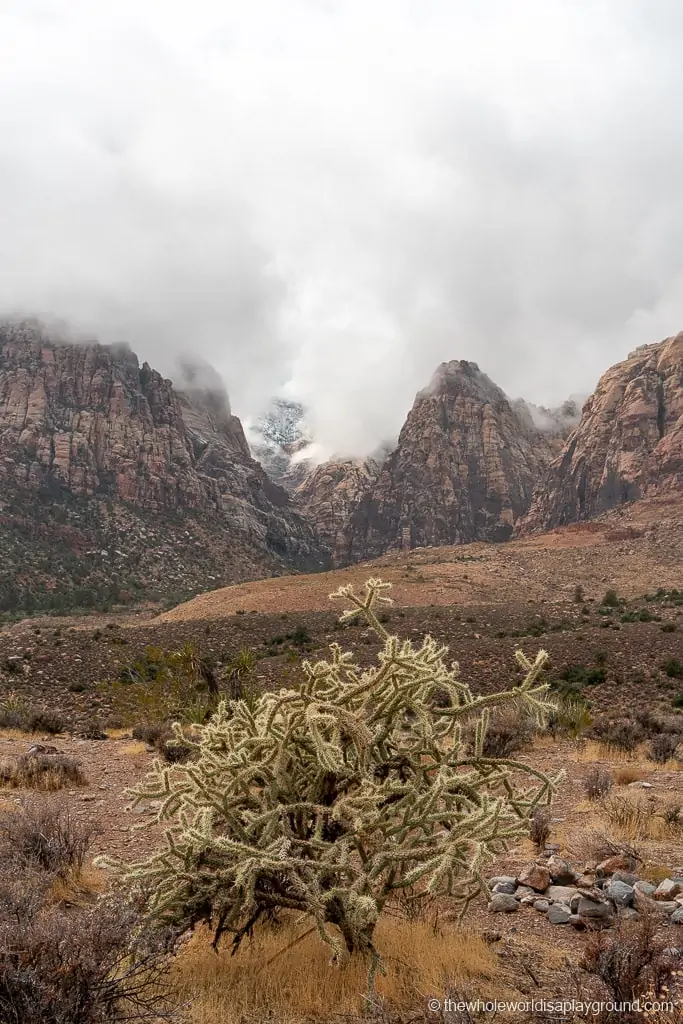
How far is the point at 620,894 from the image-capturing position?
5.35 meters

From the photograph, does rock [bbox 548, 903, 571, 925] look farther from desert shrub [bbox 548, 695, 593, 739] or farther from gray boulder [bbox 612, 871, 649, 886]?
desert shrub [bbox 548, 695, 593, 739]

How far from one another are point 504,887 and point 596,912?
91 cm

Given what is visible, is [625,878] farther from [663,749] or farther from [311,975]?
[663,749]

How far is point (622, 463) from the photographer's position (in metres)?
109

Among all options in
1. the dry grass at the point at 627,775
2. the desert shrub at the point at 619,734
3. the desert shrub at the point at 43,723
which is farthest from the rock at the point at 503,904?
the desert shrub at the point at 43,723

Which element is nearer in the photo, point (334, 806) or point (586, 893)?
point (334, 806)

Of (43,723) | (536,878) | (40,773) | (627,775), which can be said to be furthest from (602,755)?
(43,723)

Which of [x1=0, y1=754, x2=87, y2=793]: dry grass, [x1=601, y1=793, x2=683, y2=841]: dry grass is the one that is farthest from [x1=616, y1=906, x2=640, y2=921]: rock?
[x1=0, y1=754, x2=87, y2=793]: dry grass

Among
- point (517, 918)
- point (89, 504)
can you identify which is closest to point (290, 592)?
point (517, 918)

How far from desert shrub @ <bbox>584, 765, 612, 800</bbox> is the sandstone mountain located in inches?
5910

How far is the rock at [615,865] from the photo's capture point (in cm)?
596

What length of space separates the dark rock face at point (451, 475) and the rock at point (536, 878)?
153633mm

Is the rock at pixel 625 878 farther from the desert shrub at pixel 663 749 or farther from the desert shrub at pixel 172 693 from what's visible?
the desert shrub at pixel 172 693

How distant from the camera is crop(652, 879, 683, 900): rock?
5.33 metres
